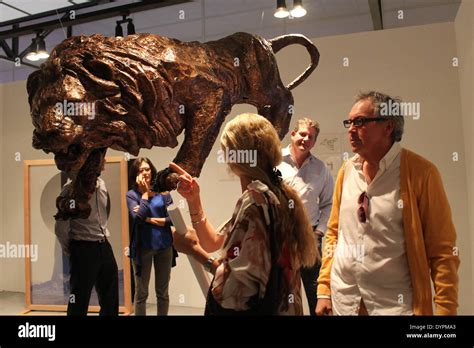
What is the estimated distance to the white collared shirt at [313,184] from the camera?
1882 millimetres

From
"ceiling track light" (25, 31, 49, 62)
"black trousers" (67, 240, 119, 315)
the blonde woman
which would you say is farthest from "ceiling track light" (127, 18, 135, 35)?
the blonde woman

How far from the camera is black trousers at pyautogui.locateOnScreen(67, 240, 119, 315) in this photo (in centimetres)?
156

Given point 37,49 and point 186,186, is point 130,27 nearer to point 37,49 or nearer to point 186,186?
point 37,49

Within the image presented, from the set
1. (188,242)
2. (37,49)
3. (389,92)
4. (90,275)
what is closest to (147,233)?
(90,275)

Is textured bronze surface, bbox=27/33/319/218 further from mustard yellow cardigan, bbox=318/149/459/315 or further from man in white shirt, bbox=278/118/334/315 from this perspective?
mustard yellow cardigan, bbox=318/149/459/315

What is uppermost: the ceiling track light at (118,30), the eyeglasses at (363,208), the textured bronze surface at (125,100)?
the ceiling track light at (118,30)

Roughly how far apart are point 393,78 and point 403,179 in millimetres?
1317

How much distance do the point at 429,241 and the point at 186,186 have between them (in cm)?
70

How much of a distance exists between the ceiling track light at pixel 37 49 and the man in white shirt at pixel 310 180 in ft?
3.79

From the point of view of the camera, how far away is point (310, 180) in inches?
75.1

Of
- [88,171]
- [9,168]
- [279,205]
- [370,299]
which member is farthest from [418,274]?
[9,168]

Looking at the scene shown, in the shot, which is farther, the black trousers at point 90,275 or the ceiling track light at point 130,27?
the ceiling track light at point 130,27

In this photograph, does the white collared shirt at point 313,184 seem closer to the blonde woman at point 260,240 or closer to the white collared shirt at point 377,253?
the white collared shirt at point 377,253

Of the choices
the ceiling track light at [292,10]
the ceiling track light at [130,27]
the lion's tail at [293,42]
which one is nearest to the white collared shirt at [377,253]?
the lion's tail at [293,42]
